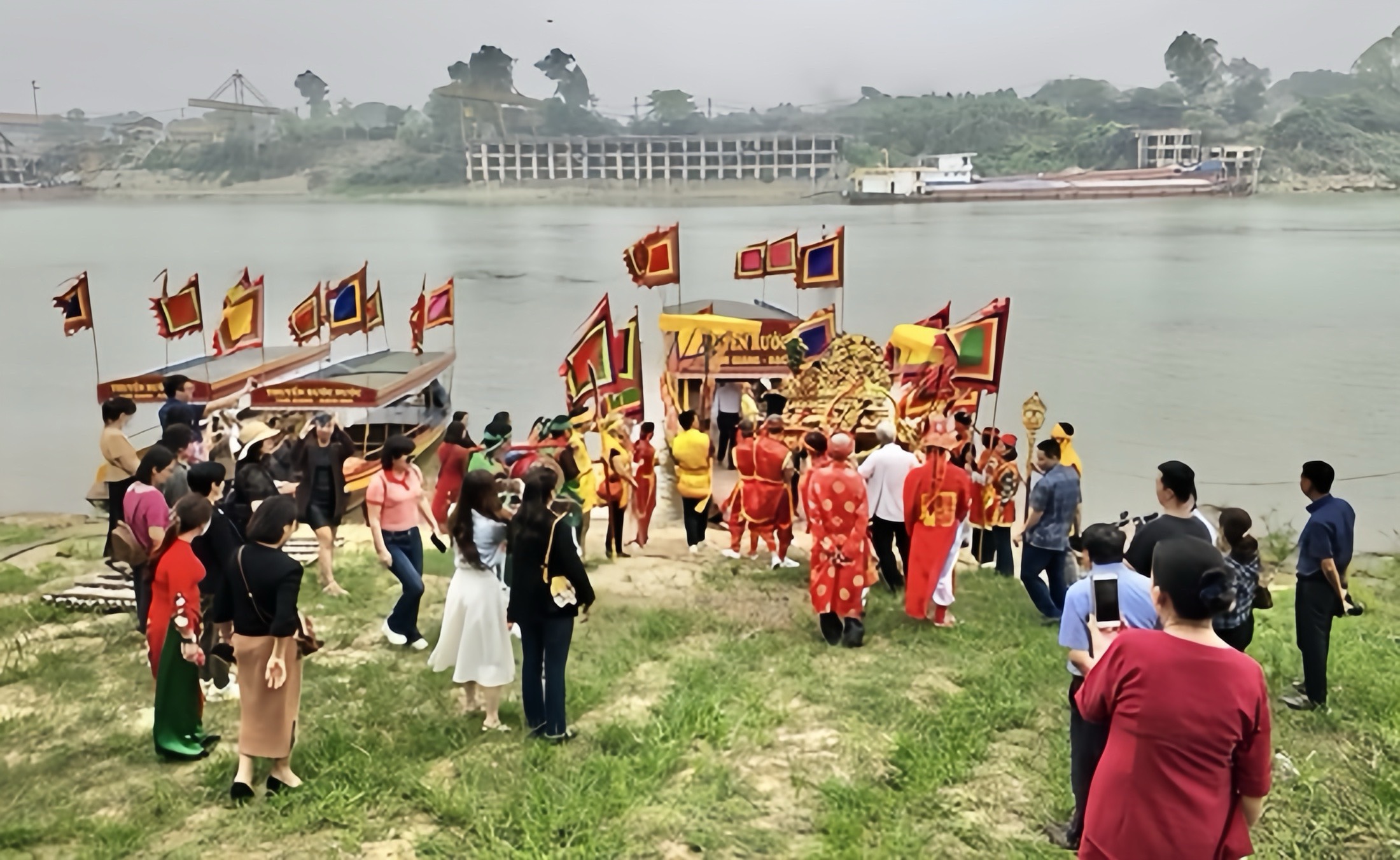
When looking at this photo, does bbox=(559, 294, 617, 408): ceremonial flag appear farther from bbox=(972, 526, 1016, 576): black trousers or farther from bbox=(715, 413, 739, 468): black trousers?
bbox=(715, 413, 739, 468): black trousers

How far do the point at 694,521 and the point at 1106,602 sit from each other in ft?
15.9

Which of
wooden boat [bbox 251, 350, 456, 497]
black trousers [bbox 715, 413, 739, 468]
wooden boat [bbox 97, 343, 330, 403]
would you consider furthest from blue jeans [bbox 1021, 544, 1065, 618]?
wooden boat [bbox 97, 343, 330, 403]

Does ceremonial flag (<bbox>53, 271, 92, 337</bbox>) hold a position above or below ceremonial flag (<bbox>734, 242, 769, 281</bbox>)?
below

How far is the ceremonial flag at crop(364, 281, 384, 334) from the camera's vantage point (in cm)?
1387

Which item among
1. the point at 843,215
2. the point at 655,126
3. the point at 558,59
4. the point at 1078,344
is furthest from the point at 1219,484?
the point at 558,59

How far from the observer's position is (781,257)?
13.8 meters

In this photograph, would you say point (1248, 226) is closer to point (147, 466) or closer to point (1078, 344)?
point (1078, 344)

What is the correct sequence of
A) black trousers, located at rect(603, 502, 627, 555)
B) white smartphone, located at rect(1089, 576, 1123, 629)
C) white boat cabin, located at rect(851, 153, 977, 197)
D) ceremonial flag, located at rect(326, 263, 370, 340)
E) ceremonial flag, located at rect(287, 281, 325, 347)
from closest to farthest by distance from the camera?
1. white smartphone, located at rect(1089, 576, 1123, 629)
2. black trousers, located at rect(603, 502, 627, 555)
3. ceremonial flag, located at rect(326, 263, 370, 340)
4. ceremonial flag, located at rect(287, 281, 325, 347)
5. white boat cabin, located at rect(851, 153, 977, 197)

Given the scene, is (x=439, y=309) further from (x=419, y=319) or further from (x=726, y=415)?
(x=726, y=415)

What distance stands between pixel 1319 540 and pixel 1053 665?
1.32 metres

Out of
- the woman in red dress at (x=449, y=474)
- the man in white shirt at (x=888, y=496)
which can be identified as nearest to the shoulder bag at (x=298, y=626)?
the woman in red dress at (x=449, y=474)

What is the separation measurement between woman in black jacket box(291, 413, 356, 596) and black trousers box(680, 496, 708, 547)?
249 cm

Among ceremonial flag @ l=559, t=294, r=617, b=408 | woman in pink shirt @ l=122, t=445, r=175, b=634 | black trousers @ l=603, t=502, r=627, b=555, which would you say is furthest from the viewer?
ceremonial flag @ l=559, t=294, r=617, b=408

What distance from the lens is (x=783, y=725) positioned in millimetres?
4547
